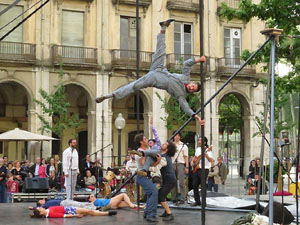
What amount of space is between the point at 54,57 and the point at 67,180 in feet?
47.6

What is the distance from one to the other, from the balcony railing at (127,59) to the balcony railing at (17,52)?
3996mm

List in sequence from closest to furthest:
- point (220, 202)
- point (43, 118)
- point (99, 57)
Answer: point (220, 202) → point (43, 118) → point (99, 57)

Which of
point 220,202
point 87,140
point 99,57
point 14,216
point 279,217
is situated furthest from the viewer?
point 87,140

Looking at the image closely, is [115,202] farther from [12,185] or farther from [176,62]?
[176,62]

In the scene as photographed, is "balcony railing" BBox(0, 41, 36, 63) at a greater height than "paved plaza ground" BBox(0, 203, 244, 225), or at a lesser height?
greater

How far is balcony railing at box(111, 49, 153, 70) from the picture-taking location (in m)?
28.6

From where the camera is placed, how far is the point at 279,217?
9.24m

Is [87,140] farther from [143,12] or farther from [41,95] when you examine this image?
[143,12]

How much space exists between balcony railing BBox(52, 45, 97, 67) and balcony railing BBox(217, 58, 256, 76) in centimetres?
688

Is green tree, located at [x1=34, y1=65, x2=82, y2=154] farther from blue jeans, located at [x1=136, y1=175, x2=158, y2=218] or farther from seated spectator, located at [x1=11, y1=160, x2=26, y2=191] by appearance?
blue jeans, located at [x1=136, y1=175, x2=158, y2=218]

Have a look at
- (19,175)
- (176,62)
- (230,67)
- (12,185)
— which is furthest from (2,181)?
(230,67)

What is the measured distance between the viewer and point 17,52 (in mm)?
27109

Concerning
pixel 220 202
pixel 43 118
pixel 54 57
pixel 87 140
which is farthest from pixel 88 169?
pixel 87 140

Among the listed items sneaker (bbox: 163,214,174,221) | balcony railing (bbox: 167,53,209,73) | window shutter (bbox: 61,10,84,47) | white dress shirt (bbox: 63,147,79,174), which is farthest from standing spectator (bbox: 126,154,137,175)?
window shutter (bbox: 61,10,84,47)
